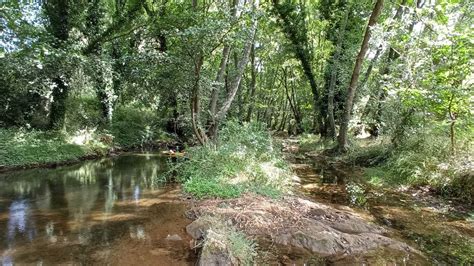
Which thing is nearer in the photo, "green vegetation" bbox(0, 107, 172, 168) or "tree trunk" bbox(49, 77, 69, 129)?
"green vegetation" bbox(0, 107, 172, 168)

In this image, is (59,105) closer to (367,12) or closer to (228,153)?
(228,153)

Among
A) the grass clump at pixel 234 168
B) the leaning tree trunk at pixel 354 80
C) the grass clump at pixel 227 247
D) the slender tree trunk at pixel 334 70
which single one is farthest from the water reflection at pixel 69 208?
the slender tree trunk at pixel 334 70

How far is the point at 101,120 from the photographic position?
60.5 ft

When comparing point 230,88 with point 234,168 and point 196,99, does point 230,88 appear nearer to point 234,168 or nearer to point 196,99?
point 196,99

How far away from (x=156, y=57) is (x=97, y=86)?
238 inches

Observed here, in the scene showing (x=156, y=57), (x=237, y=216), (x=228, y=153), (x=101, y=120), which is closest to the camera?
(x=237, y=216)

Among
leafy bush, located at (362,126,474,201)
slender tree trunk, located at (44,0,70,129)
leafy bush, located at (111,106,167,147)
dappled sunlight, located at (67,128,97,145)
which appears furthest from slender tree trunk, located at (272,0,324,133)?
dappled sunlight, located at (67,128,97,145)

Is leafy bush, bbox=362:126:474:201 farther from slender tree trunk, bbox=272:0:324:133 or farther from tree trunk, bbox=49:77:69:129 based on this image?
tree trunk, bbox=49:77:69:129

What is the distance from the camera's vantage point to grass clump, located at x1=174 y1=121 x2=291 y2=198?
7.52m

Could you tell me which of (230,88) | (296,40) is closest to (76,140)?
(230,88)

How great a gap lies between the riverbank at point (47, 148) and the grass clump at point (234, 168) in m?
6.32

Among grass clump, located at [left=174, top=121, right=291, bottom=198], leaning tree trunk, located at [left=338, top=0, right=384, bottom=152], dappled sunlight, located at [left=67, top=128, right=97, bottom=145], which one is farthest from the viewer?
dappled sunlight, located at [left=67, top=128, right=97, bottom=145]

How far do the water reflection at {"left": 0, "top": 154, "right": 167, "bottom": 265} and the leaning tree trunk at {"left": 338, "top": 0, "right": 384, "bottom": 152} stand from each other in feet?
25.7

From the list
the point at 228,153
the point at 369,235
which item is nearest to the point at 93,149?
the point at 228,153
